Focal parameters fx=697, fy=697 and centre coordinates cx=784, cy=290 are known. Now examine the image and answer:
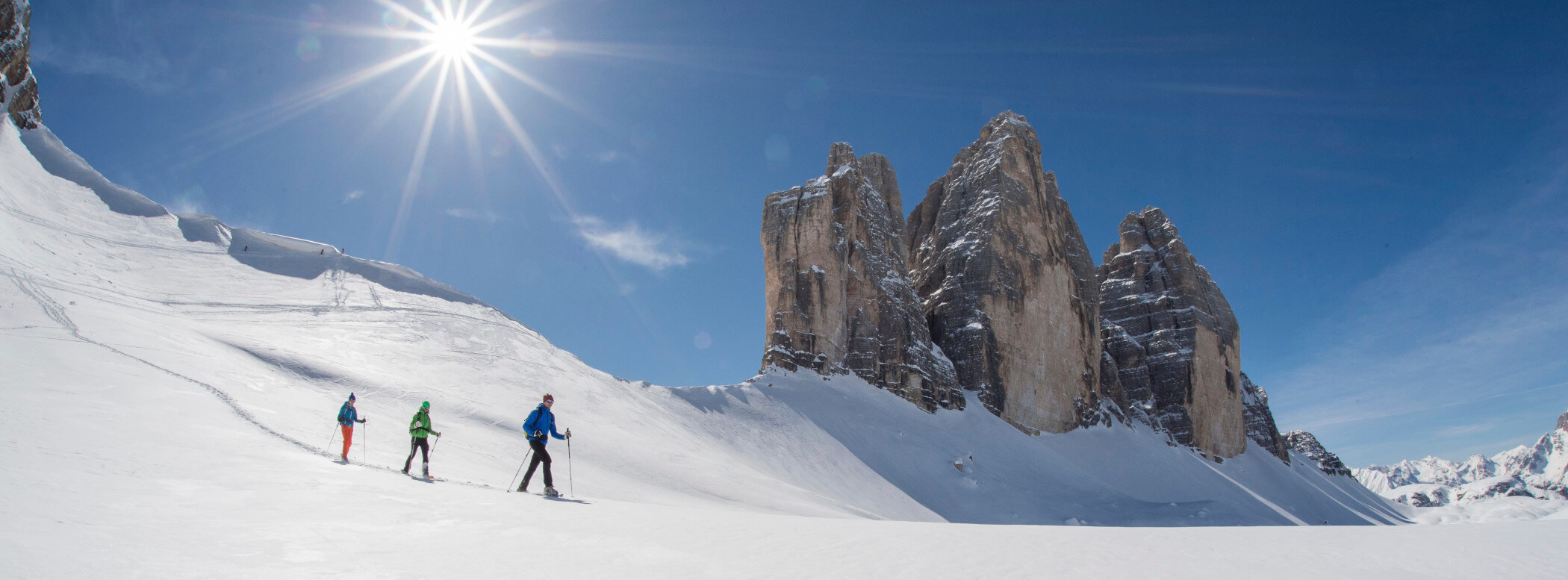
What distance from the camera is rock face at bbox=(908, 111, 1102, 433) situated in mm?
50875

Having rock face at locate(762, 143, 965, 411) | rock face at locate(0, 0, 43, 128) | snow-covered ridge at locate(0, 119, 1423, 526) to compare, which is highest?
rock face at locate(0, 0, 43, 128)

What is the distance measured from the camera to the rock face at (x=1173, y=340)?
66.3m

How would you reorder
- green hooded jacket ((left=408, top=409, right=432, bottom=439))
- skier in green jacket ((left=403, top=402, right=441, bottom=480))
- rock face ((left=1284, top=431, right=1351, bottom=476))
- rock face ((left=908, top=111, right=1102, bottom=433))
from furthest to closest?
rock face ((left=1284, top=431, right=1351, bottom=476)), rock face ((left=908, top=111, right=1102, bottom=433)), green hooded jacket ((left=408, top=409, right=432, bottom=439)), skier in green jacket ((left=403, top=402, right=441, bottom=480))

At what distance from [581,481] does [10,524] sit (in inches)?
439

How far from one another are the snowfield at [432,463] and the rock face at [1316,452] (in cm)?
7764

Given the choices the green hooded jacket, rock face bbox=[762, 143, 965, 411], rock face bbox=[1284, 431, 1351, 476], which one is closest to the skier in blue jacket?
the green hooded jacket

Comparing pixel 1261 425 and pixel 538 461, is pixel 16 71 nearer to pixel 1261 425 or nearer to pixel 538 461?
pixel 538 461

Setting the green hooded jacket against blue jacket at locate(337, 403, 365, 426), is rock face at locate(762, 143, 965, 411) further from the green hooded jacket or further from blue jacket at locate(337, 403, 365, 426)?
blue jacket at locate(337, 403, 365, 426)

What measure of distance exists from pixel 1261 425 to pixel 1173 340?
29.7 meters

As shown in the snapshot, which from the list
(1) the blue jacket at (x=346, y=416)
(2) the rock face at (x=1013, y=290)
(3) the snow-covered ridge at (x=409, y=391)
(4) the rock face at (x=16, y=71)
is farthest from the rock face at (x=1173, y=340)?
(4) the rock face at (x=16, y=71)

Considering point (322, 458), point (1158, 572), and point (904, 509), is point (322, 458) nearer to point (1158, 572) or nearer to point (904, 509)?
point (1158, 572)

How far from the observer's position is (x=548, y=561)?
4.52 m

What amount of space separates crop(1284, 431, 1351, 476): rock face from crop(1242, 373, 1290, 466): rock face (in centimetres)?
1520

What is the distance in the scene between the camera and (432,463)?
12570 mm
